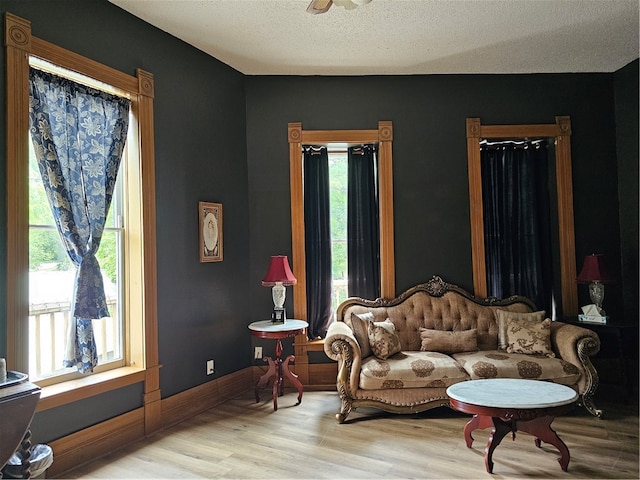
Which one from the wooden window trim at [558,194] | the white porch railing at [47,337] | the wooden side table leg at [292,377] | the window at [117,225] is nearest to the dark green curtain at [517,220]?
the wooden window trim at [558,194]

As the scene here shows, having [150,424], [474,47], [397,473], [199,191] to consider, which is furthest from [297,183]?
[397,473]

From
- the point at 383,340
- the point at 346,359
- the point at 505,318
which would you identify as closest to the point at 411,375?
the point at 383,340

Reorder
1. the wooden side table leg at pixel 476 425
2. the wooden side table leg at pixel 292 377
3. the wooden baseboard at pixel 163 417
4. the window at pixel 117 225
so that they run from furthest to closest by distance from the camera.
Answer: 1. the wooden side table leg at pixel 292 377
2. the wooden side table leg at pixel 476 425
3. the wooden baseboard at pixel 163 417
4. the window at pixel 117 225

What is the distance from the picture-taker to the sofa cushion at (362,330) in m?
4.08

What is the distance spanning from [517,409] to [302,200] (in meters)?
2.72

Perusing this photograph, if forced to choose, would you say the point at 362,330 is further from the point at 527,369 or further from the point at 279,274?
the point at 527,369

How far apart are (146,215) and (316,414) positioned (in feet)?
6.69

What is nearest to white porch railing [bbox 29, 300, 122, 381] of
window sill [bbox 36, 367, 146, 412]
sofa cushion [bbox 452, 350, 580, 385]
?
window sill [bbox 36, 367, 146, 412]

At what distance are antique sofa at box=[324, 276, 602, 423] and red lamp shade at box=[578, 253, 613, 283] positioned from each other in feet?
1.85

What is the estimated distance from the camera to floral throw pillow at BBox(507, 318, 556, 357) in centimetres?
400

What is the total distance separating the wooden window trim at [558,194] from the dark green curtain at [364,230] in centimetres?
94

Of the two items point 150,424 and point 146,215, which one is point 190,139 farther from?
point 150,424

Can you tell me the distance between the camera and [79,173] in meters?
3.19

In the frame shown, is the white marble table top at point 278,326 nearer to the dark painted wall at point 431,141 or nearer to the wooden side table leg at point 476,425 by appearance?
the dark painted wall at point 431,141
